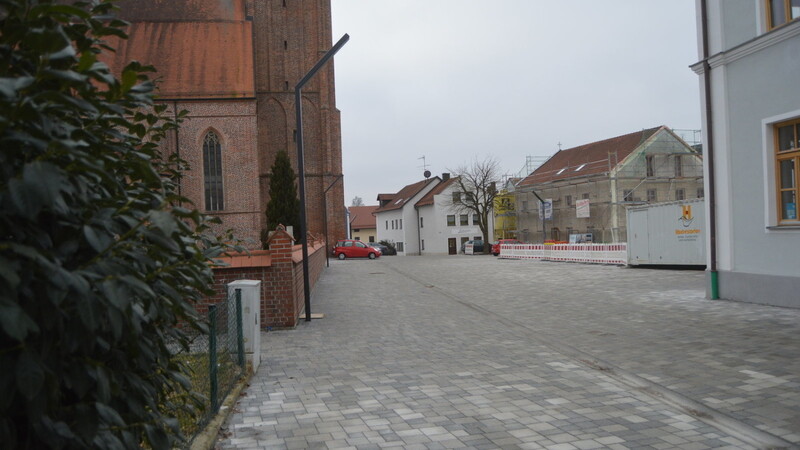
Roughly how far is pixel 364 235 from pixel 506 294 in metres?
82.3

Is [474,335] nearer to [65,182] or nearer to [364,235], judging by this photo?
[65,182]

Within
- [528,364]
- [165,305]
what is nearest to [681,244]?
→ [528,364]

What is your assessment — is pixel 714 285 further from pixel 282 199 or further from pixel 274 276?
pixel 282 199

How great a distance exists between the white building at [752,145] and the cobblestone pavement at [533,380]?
714 millimetres

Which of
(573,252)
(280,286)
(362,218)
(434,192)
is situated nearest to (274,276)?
(280,286)

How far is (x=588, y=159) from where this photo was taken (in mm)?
52656

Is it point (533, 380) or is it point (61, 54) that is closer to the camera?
point (61, 54)

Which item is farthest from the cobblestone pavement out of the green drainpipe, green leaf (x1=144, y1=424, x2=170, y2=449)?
green leaf (x1=144, y1=424, x2=170, y2=449)

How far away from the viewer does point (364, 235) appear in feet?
322

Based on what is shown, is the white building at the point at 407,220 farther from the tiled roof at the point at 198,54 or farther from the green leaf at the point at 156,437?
the green leaf at the point at 156,437

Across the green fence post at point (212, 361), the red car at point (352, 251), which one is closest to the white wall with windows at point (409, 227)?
the red car at point (352, 251)

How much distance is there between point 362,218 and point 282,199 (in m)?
60.6

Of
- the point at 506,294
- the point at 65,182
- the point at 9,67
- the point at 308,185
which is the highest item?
the point at 308,185

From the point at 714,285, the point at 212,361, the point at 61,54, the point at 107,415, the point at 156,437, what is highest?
the point at 61,54
